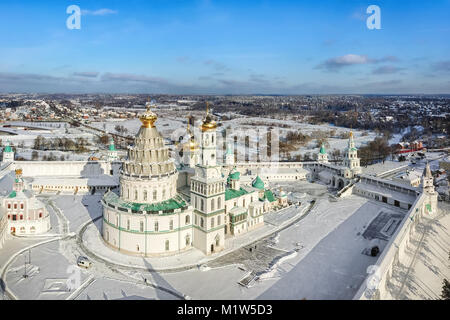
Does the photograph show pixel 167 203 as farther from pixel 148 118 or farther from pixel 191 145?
pixel 191 145

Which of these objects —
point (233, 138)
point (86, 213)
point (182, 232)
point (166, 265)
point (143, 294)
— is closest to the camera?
point (143, 294)

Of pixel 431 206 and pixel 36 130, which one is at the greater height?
pixel 36 130

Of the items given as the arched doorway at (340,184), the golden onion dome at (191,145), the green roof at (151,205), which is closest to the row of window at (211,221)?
the green roof at (151,205)

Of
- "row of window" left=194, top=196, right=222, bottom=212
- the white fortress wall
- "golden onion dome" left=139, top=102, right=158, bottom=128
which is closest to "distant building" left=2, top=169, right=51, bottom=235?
"golden onion dome" left=139, top=102, right=158, bottom=128

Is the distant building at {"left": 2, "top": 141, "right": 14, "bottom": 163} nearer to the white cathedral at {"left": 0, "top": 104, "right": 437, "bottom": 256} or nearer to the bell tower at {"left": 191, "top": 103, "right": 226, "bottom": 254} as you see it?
the white cathedral at {"left": 0, "top": 104, "right": 437, "bottom": 256}

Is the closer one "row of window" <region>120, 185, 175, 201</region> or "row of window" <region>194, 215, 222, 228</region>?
"row of window" <region>194, 215, 222, 228</region>

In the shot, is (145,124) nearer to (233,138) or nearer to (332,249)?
(332,249)

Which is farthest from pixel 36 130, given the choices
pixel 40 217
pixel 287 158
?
pixel 40 217
